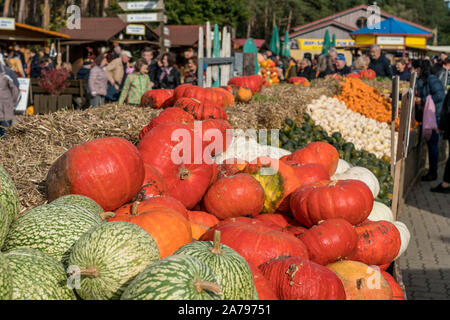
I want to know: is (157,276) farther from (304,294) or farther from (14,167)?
(14,167)

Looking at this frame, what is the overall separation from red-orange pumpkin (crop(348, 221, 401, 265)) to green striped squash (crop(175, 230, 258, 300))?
164 centimetres

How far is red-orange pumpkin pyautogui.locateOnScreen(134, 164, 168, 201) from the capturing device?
3.12 metres

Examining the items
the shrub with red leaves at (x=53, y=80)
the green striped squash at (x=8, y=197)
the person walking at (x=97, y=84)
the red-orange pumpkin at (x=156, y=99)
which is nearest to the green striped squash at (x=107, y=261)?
the green striped squash at (x=8, y=197)

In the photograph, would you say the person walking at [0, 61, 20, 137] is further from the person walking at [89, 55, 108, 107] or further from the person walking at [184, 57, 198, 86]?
the person walking at [184, 57, 198, 86]

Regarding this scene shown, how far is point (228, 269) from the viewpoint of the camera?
1.87m

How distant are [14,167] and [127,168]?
1.09 metres

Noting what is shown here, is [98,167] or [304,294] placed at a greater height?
[98,167]

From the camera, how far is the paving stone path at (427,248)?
205 inches

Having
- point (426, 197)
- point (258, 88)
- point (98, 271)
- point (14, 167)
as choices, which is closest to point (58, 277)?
point (98, 271)

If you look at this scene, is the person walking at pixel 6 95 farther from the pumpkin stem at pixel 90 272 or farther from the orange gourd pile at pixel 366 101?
the pumpkin stem at pixel 90 272

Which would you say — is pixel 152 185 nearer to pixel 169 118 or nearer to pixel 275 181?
pixel 275 181

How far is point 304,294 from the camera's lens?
2203 millimetres

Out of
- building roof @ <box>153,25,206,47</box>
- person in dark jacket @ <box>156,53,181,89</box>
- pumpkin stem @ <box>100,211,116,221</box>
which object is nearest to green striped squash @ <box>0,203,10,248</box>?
pumpkin stem @ <box>100,211,116,221</box>
